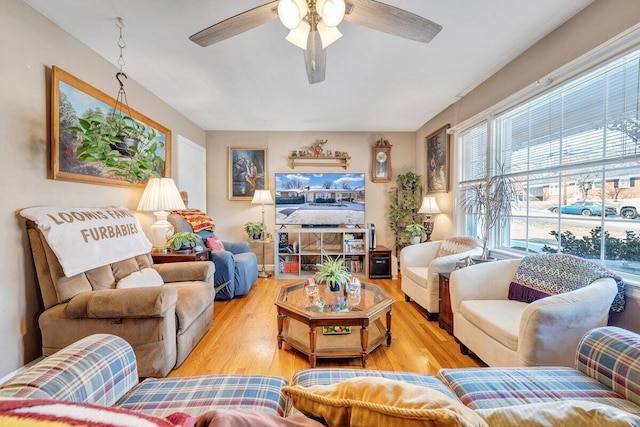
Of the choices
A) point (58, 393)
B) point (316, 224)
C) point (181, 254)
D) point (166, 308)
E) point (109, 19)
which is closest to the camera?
point (58, 393)

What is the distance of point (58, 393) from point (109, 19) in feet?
7.59

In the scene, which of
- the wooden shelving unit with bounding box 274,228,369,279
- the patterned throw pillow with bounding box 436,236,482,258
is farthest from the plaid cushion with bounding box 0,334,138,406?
the wooden shelving unit with bounding box 274,228,369,279

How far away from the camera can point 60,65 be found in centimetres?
198

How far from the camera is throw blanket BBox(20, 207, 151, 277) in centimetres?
167

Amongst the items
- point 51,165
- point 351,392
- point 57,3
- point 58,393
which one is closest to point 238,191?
point 51,165

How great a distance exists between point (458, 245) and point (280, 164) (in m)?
3.00

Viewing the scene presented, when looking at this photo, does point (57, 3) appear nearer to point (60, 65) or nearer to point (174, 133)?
point (60, 65)

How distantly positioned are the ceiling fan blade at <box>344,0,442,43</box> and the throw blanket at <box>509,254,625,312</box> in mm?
1742

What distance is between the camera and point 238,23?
1.53 m

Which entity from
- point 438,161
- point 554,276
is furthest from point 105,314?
point 438,161

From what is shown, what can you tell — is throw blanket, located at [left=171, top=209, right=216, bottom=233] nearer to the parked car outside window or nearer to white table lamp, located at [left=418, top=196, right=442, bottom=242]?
white table lamp, located at [left=418, top=196, right=442, bottom=242]

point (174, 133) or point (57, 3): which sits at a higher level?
point (57, 3)

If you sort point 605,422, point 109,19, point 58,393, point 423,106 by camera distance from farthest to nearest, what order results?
point 423,106 → point 109,19 → point 58,393 → point 605,422

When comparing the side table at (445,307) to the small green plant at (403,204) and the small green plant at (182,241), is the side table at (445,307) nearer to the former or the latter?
the small green plant at (403,204)
